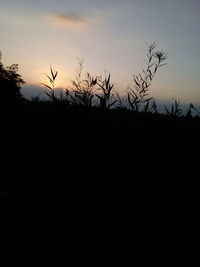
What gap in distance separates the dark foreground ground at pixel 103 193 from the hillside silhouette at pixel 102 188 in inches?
0.4

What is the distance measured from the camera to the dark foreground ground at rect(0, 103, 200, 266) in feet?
10.9

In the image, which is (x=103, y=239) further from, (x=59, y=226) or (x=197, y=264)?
(x=197, y=264)

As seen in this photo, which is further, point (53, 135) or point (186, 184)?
point (53, 135)

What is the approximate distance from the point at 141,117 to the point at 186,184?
1.71 m

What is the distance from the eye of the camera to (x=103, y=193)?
14.3ft

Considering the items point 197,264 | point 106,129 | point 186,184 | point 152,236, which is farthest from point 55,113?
point 197,264

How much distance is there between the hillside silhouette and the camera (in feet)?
11.0

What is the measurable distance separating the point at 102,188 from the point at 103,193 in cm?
9

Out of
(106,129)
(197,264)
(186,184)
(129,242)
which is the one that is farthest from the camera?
(106,129)

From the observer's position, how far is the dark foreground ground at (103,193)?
3314 mm

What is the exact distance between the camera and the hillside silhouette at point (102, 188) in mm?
3340

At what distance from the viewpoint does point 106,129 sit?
17.7 feet

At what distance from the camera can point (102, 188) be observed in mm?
4445

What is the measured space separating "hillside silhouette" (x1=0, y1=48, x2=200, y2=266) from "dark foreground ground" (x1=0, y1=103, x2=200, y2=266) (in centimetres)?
1
